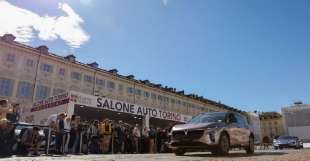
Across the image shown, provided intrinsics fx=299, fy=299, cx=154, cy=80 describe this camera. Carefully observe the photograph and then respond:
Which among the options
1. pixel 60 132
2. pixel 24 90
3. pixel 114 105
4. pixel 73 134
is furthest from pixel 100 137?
pixel 24 90

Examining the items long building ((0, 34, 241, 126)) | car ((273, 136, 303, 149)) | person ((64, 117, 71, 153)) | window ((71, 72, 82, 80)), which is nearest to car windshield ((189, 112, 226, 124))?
person ((64, 117, 71, 153))

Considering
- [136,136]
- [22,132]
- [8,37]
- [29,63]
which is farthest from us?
[29,63]

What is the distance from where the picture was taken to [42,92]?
136ft

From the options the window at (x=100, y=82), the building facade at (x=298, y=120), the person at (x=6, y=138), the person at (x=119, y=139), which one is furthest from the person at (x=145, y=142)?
the building facade at (x=298, y=120)

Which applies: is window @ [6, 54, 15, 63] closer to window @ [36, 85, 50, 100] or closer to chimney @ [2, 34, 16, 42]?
chimney @ [2, 34, 16, 42]

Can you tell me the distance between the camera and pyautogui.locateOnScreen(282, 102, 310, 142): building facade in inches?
3015

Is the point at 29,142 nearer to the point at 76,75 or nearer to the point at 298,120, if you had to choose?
the point at 76,75

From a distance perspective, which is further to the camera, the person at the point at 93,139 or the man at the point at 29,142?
the person at the point at 93,139

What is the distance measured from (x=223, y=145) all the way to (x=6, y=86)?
1381 inches

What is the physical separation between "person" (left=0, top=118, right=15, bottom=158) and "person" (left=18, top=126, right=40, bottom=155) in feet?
2.75

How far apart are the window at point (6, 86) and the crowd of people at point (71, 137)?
87.0 feet

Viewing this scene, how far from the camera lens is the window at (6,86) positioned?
122ft

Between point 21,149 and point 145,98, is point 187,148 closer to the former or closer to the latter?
point 21,149

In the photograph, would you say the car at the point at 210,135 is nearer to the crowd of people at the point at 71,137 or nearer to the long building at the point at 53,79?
the crowd of people at the point at 71,137
